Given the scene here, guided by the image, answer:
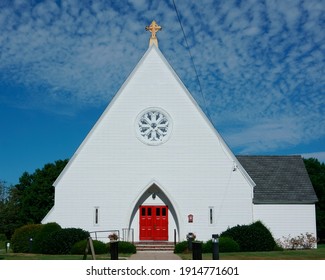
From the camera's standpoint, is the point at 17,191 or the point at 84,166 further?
the point at 17,191

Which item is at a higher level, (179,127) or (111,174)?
(179,127)

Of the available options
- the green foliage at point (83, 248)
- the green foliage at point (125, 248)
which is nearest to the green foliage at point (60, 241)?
the green foliage at point (83, 248)

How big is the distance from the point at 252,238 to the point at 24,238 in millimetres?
12300

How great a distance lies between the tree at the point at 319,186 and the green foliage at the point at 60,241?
94.6 ft

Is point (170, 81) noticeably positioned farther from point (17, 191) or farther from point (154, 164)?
point (17, 191)

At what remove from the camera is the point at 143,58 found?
90.0ft

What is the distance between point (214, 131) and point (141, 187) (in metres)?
5.22

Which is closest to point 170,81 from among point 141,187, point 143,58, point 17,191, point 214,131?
point 143,58

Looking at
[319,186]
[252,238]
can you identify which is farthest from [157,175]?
[319,186]

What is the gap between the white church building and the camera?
86.1 feet

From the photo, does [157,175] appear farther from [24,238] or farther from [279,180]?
[279,180]

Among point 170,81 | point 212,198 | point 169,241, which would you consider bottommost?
point 169,241

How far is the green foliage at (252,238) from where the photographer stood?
2400 centimetres

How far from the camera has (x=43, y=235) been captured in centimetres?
2428
